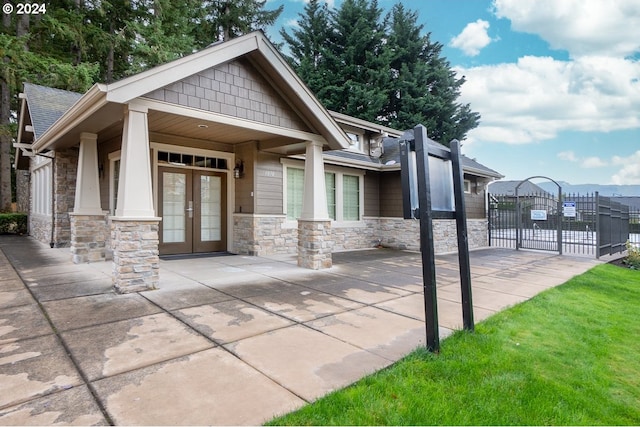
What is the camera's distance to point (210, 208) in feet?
30.0

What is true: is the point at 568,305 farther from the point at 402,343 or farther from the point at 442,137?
the point at 442,137

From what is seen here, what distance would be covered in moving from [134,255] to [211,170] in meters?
4.37

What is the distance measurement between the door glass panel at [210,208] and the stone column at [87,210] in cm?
222

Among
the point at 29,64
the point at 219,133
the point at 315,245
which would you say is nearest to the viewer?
the point at 315,245

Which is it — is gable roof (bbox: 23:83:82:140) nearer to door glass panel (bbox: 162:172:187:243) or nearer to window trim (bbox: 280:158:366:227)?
door glass panel (bbox: 162:172:187:243)

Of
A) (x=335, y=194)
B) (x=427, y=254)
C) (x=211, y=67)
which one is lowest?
(x=427, y=254)

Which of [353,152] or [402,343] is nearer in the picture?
[402,343]

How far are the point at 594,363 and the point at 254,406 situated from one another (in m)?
2.93

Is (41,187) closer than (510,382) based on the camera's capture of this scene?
No

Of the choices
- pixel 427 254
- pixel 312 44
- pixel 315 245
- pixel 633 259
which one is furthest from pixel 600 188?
pixel 427 254

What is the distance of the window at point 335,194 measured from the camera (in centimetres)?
973

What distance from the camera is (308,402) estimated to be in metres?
2.27

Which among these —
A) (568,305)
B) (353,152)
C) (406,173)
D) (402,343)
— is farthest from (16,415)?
(353,152)

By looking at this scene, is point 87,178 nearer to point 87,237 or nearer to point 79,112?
point 87,237
